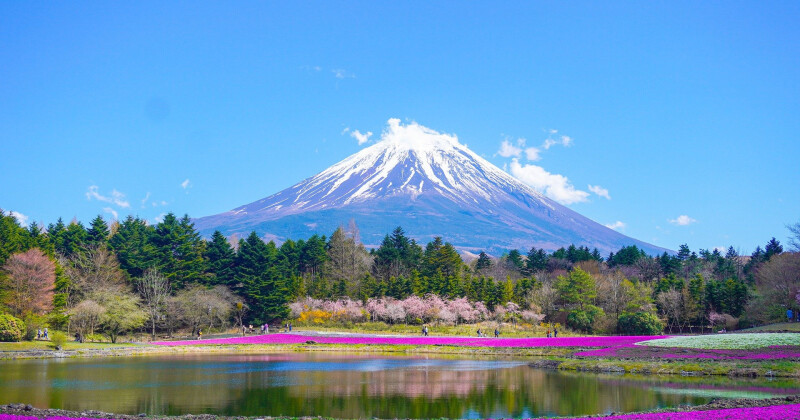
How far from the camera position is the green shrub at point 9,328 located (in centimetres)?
3956

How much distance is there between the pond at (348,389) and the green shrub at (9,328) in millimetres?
7298

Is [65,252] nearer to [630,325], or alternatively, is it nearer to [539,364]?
[539,364]

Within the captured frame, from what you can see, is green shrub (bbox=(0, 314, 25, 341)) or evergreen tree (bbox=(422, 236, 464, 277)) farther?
evergreen tree (bbox=(422, 236, 464, 277))

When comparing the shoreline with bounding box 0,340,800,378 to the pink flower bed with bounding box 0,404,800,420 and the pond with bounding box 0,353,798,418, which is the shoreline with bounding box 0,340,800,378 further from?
the pink flower bed with bounding box 0,404,800,420

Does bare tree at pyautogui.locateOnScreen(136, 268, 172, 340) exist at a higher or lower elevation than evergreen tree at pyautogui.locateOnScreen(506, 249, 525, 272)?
lower

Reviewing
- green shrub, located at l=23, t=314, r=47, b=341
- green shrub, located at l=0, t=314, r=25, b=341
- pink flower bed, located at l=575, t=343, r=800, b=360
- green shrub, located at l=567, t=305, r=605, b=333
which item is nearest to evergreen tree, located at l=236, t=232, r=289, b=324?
green shrub, located at l=23, t=314, r=47, b=341

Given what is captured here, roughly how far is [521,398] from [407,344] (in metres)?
26.7

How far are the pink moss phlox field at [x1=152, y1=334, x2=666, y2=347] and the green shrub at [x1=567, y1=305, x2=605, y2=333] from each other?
11.0 meters

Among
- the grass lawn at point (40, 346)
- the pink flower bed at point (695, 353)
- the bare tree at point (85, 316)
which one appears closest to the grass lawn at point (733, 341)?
the pink flower bed at point (695, 353)

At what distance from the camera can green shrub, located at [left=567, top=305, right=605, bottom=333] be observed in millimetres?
59062

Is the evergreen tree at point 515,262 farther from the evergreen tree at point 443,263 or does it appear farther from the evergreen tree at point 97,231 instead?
the evergreen tree at point 97,231

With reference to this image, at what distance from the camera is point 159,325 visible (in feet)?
199

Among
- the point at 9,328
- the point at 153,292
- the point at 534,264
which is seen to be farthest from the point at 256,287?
the point at 534,264

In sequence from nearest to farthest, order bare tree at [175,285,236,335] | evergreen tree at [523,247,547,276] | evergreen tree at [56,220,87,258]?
1. bare tree at [175,285,236,335]
2. evergreen tree at [56,220,87,258]
3. evergreen tree at [523,247,547,276]
